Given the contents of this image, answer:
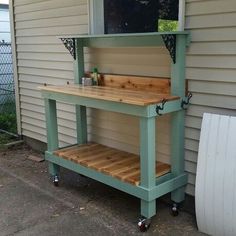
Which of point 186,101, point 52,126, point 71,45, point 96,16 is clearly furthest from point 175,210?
point 96,16

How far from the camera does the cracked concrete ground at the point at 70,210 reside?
319cm

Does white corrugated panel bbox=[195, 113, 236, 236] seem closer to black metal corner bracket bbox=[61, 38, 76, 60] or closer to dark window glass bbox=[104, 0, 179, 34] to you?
dark window glass bbox=[104, 0, 179, 34]

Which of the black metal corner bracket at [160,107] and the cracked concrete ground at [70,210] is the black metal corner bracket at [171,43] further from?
the cracked concrete ground at [70,210]

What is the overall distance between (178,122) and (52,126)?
1470mm

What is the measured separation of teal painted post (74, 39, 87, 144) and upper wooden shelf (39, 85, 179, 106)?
0.81ft

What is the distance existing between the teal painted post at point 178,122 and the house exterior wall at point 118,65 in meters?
0.07

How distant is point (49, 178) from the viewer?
4.36 meters

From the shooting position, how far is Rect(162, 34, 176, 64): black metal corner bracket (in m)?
3.00

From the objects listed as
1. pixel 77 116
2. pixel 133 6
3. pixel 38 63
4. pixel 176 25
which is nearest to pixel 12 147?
pixel 38 63

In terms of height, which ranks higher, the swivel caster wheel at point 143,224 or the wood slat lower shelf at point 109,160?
the wood slat lower shelf at point 109,160

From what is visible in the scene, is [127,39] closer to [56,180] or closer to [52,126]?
[52,126]

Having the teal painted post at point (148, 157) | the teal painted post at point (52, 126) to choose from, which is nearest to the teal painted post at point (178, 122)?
the teal painted post at point (148, 157)

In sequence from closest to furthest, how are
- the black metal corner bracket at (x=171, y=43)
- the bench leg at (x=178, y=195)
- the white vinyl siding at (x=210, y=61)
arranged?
the white vinyl siding at (x=210, y=61) → the black metal corner bracket at (x=171, y=43) → the bench leg at (x=178, y=195)

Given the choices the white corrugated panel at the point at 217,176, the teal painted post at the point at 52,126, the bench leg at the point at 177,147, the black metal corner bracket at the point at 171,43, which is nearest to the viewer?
the white corrugated panel at the point at 217,176
